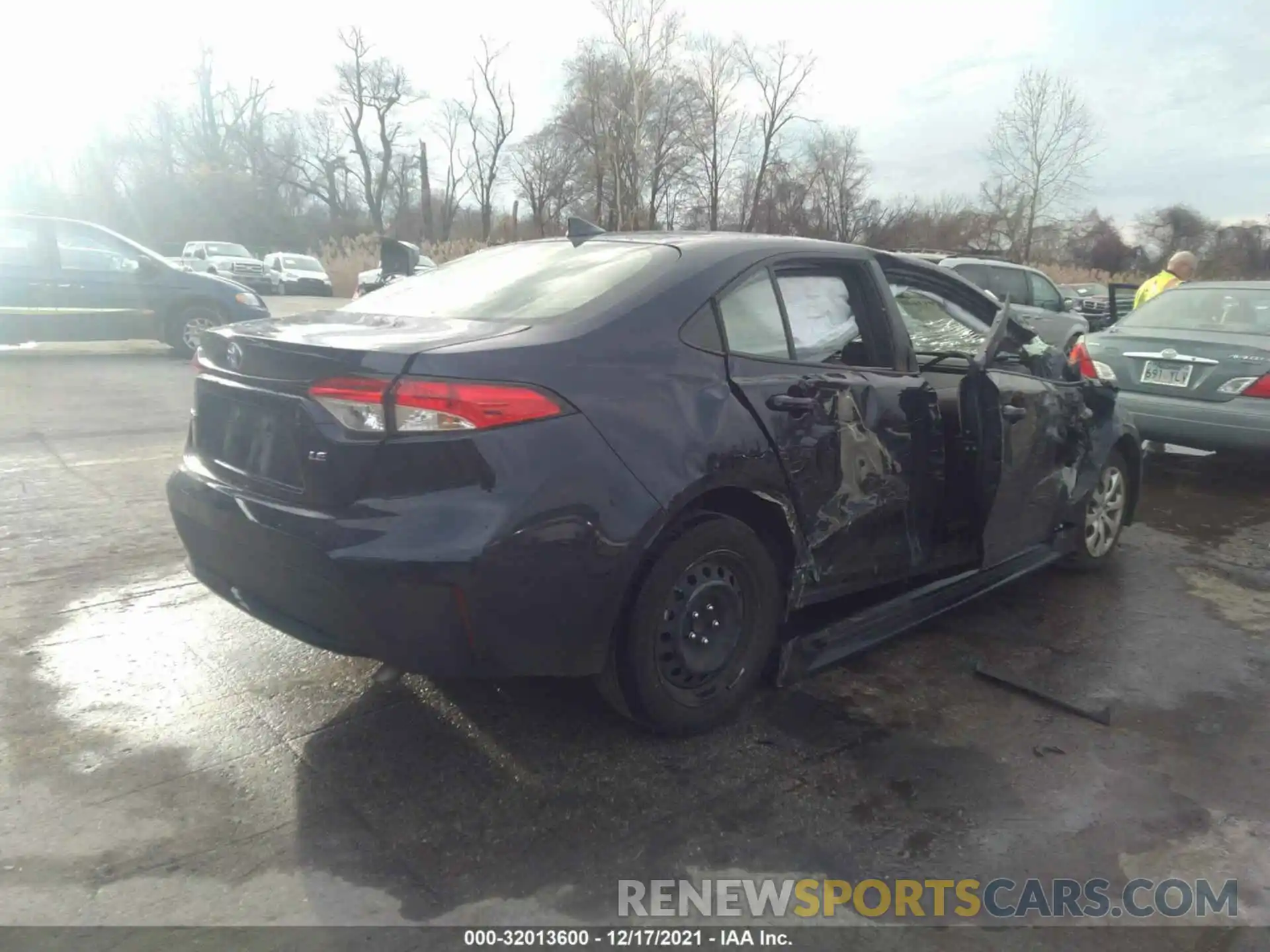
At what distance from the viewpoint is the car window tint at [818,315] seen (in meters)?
3.41

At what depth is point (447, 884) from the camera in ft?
7.96

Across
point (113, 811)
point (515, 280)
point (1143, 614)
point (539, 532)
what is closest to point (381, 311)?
point (515, 280)

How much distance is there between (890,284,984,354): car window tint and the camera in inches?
159

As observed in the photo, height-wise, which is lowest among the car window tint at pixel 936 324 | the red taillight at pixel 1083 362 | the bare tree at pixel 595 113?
the red taillight at pixel 1083 362

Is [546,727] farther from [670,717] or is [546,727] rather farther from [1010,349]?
[1010,349]

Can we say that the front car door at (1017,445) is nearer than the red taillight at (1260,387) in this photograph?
Yes

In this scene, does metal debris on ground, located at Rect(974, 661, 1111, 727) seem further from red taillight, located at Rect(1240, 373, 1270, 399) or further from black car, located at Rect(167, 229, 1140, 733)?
red taillight, located at Rect(1240, 373, 1270, 399)

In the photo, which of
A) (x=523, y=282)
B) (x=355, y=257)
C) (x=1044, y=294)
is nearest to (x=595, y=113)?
(x=355, y=257)

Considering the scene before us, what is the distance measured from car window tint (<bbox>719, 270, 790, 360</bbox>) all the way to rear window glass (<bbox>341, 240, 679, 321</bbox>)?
0.82ft

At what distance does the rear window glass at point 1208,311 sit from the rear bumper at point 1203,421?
0.74 meters

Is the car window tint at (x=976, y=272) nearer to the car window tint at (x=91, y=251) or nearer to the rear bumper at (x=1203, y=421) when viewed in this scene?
the rear bumper at (x=1203, y=421)

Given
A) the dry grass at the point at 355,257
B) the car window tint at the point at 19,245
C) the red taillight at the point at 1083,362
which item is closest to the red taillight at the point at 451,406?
the red taillight at the point at 1083,362

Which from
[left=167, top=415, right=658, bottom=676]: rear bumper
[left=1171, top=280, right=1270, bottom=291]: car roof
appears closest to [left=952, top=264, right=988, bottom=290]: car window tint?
[left=1171, top=280, right=1270, bottom=291]: car roof

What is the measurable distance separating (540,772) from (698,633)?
65cm
